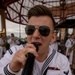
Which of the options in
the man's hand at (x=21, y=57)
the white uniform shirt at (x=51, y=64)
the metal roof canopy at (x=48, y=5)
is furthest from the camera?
the metal roof canopy at (x=48, y=5)

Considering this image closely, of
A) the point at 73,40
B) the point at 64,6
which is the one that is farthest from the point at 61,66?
the point at 64,6

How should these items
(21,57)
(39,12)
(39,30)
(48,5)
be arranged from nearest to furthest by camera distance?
(21,57) → (39,30) → (39,12) → (48,5)

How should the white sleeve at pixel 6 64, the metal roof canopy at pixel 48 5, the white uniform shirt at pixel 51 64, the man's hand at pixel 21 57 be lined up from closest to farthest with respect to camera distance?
the man's hand at pixel 21 57 < the white sleeve at pixel 6 64 < the white uniform shirt at pixel 51 64 < the metal roof canopy at pixel 48 5

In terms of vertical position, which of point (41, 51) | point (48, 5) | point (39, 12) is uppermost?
point (48, 5)

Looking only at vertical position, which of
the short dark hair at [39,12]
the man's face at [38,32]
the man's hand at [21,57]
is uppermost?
the short dark hair at [39,12]

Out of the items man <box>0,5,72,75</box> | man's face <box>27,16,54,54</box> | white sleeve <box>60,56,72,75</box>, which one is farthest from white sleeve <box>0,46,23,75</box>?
white sleeve <box>60,56,72,75</box>

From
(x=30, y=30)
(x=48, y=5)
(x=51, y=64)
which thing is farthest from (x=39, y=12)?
(x=48, y=5)

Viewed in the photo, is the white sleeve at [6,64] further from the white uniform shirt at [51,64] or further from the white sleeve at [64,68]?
the white sleeve at [64,68]

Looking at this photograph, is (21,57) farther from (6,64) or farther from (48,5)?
(48,5)

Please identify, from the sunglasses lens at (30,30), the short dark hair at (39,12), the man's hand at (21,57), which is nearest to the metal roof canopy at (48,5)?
the short dark hair at (39,12)

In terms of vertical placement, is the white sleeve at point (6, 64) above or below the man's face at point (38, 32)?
below

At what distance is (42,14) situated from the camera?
38.1 inches

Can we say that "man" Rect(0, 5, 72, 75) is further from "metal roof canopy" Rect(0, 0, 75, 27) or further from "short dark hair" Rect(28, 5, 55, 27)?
"metal roof canopy" Rect(0, 0, 75, 27)

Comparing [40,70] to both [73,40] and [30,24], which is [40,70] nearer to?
[30,24]
